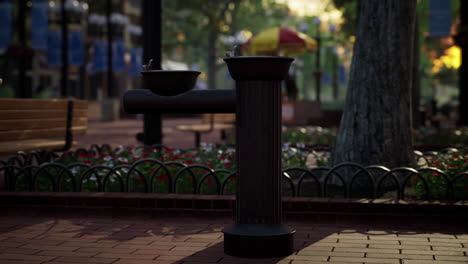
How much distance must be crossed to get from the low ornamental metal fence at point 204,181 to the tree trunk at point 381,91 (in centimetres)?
23

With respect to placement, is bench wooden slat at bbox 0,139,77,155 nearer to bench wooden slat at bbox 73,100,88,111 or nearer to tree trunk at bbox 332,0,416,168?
bench wooden slat at bbox 73,100,88,111

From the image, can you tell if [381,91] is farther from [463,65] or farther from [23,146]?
[463,65]

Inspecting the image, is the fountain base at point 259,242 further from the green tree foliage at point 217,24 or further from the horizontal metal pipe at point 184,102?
the green tree foliage at point 217,24

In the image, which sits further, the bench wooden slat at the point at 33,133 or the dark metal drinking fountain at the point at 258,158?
the bench wooden slat at the point at 33,133

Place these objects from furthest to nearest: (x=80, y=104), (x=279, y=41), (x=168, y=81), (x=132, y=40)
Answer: (x=132, y=40), (x=279, y=41), (x=80, y=104), (x=168, y=81)

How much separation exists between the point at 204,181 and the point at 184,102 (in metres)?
2.24

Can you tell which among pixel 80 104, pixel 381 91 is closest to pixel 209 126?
pixel 80 104

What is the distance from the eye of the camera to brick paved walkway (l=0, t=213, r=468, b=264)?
15.0 ft

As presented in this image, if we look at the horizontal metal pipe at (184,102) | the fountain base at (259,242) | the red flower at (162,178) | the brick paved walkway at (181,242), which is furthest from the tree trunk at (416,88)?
the fountain base at (259,242)

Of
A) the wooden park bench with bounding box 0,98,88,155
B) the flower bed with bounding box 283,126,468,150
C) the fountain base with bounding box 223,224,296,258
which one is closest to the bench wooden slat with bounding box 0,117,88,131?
the wooden park bench with bounding box 0,98,88,155

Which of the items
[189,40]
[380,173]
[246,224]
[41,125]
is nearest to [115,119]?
[189,40]

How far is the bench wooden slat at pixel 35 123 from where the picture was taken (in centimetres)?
762

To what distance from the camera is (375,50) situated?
7.46 metres

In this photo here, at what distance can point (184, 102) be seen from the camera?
4.89 m
